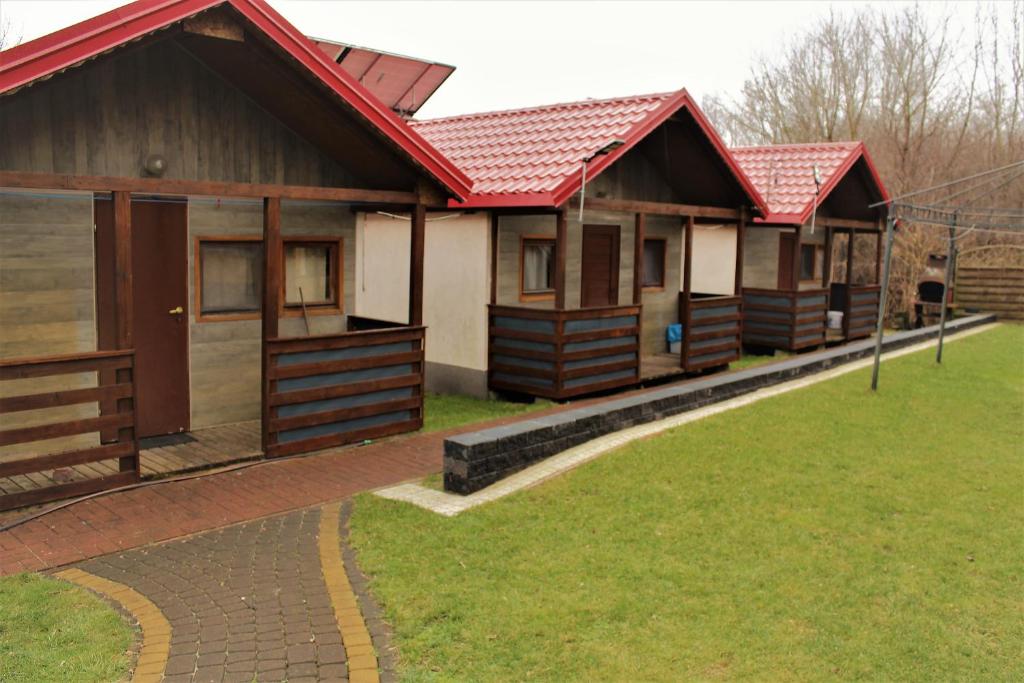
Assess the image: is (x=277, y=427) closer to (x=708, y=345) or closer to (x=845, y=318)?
(x=708, y=345)

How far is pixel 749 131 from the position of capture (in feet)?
123

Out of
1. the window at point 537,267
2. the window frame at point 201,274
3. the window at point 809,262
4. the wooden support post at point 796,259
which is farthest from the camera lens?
the window at point 809,262

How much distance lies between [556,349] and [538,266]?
77.8 inches

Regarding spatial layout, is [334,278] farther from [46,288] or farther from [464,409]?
[46,288]

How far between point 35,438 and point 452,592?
3.77 meters

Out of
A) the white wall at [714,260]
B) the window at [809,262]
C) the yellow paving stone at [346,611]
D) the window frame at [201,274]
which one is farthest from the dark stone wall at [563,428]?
the window at [809,262]

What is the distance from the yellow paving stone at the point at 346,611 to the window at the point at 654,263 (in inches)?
398

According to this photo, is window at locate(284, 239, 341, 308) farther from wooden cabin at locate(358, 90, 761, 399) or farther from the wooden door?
wooden cabin at locate(358, 90, 761, 399)

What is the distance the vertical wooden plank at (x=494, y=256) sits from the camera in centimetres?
1241

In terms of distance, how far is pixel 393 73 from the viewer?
1453 centimetres

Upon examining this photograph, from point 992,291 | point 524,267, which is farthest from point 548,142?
point 992,291

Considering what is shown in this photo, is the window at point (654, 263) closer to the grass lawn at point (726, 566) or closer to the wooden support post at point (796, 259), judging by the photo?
the wooden support post at point (796, 259)

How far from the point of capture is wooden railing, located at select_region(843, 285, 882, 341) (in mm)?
20516

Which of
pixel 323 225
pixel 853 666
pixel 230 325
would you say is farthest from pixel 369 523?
pixel 323 225
